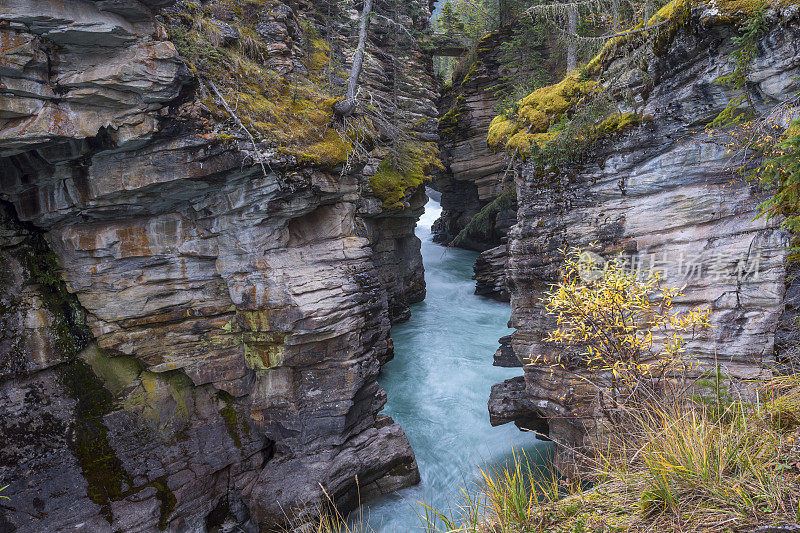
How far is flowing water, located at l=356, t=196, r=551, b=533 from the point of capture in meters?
9.12

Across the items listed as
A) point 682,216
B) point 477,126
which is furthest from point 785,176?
point 477,126

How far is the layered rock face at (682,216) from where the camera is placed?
226 inches

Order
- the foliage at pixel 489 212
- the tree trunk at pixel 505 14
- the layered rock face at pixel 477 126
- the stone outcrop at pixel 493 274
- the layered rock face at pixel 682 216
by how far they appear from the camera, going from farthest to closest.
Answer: the layered rock face at pixel 477 126 < the tree trunk at pixel 505 14 < the stone outcrop at pixel 493 274 < the foliage at pixel 489 212 < the layered rock face at pixel 682 216

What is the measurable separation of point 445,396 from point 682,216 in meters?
8.58

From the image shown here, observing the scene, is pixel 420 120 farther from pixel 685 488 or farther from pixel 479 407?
pixel 685 488

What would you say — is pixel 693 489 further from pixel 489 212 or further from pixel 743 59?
pixel 489 212

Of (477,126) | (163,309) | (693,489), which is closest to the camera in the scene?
(693,489)

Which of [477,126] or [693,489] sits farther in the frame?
[477,126]

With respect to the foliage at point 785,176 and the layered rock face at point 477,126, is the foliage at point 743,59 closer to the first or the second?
the foliage at point 785,176

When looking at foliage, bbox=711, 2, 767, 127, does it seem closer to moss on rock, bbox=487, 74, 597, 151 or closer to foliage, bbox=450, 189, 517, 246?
moss on rock, bbox=487, 74, 597, 151

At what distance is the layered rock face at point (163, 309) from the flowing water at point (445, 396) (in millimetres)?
749

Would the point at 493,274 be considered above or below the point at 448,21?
below

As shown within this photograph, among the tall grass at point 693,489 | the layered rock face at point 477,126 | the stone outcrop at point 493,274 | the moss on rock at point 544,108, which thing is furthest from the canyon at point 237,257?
the layered rock face at point 477,126

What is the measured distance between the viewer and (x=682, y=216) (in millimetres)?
6637
